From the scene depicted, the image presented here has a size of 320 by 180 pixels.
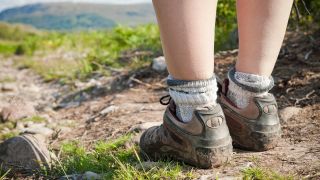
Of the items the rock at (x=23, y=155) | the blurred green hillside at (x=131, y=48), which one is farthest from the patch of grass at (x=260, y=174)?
the blurred green hillside at (x=131, y=48)

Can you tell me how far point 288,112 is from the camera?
2643 millimetres

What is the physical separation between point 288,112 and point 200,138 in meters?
0.95

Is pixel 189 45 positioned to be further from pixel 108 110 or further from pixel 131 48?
pixel 131 48

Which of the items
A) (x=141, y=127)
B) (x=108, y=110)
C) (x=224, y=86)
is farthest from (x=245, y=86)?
(x=108, y=110)

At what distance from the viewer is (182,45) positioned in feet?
5.53

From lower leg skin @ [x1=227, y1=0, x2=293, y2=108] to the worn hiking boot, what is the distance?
210mm

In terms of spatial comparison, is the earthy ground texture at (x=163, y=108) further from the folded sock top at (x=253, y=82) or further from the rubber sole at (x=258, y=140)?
the folded sock top at (x=253, y=82)

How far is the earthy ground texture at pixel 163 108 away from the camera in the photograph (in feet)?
6.33

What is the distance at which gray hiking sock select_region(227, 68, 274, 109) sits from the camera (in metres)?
1.97

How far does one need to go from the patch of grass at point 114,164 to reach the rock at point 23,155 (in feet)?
0.37

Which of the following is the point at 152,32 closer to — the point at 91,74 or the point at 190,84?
the point at 91,74

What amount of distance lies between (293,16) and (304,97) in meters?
1.64

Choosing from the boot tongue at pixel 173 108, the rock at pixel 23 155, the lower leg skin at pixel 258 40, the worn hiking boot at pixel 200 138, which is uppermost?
the lower leg skin at pixel 258 40

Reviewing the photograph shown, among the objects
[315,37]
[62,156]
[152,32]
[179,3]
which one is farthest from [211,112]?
[152,32]
